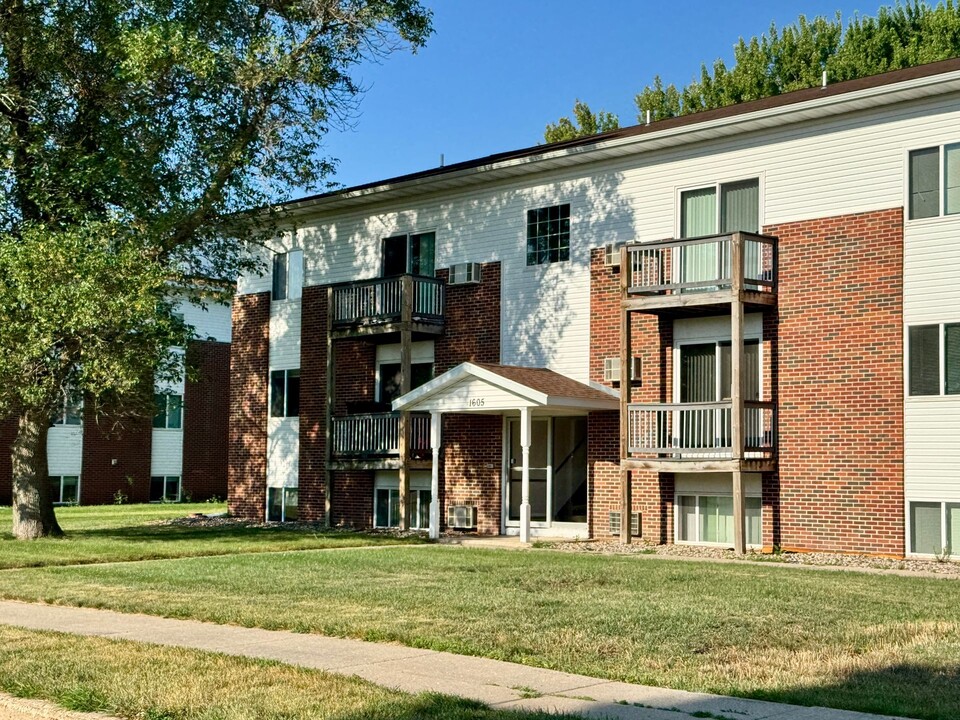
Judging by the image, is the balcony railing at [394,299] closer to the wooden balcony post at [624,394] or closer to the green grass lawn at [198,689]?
the wooden balcony post at [624,394]

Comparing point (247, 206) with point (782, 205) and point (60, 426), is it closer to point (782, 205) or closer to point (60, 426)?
point (782, 205)

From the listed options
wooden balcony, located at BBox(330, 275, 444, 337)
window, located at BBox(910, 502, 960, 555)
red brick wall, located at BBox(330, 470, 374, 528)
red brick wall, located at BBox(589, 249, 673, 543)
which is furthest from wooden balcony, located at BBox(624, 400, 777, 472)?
red brick wall, located at BBox(330, 470, 374, 528)

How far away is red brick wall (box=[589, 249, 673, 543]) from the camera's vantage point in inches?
918

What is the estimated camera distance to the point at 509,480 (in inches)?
1020

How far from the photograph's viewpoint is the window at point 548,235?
998 inches

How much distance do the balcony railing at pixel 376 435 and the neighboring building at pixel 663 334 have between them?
63 mm

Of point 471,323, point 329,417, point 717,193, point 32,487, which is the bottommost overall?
point 32,487

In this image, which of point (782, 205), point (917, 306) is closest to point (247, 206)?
point (782, 205)

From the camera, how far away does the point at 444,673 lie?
9211mm

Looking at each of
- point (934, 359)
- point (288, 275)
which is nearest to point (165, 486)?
point (288, 275)

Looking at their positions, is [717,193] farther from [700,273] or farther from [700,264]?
[700,273]

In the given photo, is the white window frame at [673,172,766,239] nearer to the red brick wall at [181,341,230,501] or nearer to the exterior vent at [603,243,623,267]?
the exterior vent at [603,243,623,267]

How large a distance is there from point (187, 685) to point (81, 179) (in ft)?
49.6

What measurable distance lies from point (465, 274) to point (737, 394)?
26.1 feet
